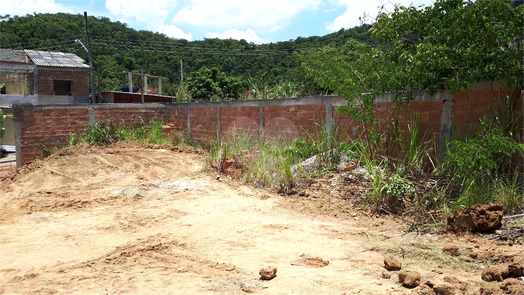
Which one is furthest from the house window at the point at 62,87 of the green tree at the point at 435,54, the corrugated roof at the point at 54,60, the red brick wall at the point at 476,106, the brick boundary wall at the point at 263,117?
the red brick wall at the point at 476,106

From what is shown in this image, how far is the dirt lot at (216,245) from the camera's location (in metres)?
2.89

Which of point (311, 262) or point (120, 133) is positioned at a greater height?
point (120, 133)

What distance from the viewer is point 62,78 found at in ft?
100

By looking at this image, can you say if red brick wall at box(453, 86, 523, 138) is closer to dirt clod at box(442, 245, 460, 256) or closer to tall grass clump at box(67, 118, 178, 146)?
dirt clod at box(442, 245, 460, 256)

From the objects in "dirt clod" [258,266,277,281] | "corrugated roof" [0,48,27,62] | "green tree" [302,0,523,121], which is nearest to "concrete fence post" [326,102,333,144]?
"green tree" [302,0,523,121]

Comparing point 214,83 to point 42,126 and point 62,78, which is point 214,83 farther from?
point 42,126

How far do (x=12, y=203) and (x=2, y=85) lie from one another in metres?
27.0

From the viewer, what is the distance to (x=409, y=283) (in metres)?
2.58

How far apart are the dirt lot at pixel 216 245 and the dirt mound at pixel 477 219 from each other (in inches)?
4.8

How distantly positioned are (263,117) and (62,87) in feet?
92.5

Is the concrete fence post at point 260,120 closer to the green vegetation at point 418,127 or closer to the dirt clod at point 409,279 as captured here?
the green vegetation at point 418,127

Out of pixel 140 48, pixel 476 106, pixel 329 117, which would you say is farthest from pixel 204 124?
pixel 140 48

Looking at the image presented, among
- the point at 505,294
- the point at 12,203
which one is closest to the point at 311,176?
the point at 505,294

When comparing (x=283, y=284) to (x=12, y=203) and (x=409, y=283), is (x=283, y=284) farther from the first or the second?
(x=12, y=203)
